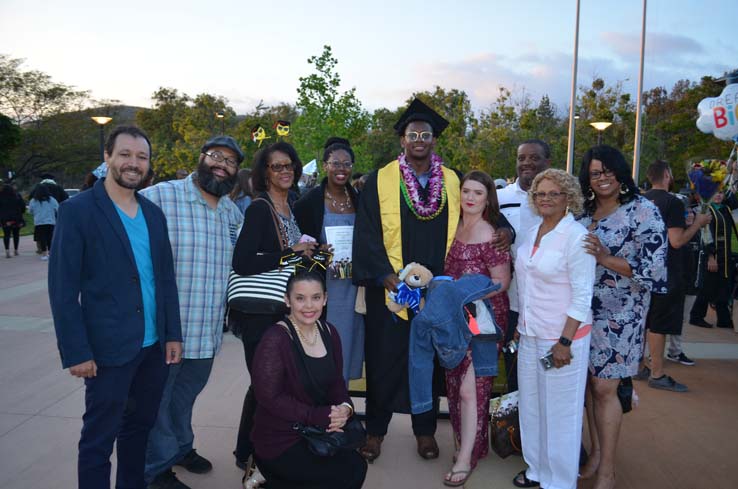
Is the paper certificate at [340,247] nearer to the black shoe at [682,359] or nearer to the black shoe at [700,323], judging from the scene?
the black shoe at [682,359]

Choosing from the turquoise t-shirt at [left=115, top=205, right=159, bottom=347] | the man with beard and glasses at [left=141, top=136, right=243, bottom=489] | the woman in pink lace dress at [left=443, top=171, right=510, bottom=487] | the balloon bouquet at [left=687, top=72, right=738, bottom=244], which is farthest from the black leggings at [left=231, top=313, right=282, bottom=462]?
the balloon bouquet at [left=687, top=72, right=738, bottom=244]

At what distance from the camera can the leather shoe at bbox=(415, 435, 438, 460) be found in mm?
3695

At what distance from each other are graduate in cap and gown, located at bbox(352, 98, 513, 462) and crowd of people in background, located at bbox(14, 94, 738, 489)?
0.04 feet

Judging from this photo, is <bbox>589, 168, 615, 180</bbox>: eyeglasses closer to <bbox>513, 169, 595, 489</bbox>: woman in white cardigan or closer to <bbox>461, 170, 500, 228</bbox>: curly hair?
<bbox>513, 169, 595, 489</bbox>: woman in white cardigan

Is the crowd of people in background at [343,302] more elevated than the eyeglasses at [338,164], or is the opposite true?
the eyeglasses at [338,164]

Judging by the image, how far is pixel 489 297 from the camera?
11.3 ft

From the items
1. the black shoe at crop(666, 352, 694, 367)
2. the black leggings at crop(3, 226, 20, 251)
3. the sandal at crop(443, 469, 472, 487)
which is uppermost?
the black leggings at crop(3, 226, 20, 251)

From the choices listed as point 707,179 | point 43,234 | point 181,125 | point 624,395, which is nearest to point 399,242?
point 624,395

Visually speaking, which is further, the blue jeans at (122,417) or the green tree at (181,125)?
the green tree at (181,125)

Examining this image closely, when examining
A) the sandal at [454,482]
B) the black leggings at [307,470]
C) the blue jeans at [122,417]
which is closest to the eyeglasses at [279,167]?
the blue jeans at [122,417]

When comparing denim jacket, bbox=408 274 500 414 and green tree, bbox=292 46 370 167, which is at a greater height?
green tree, bbox=292 46 370 167

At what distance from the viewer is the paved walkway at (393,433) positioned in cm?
341

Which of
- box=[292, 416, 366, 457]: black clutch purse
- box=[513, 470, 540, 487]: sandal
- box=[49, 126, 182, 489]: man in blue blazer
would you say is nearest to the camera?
box=[49, 126, 182, 489]: man in blue blazer

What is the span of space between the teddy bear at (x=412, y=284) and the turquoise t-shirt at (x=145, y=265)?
1462 millimetres
